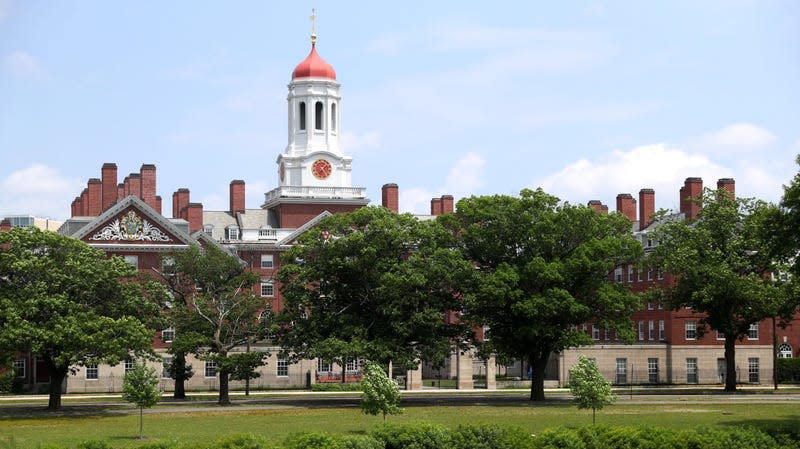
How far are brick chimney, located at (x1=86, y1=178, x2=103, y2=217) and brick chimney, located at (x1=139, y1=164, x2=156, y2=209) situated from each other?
315cm

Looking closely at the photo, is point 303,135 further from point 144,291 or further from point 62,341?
point 62,341

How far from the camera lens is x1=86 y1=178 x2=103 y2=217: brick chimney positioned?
9956 centimetres

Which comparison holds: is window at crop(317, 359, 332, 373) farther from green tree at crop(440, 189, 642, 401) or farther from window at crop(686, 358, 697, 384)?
window at crop(686, 358, 697, 384)

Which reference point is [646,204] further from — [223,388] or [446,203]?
[223,388]

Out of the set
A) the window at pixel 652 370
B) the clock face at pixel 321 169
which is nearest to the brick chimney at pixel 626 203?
the window at pixel 652 370

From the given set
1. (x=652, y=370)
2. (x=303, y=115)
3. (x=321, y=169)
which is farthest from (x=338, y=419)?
(x=303, y=115)

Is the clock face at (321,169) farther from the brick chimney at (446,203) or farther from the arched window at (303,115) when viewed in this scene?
the brick chimney at (446,203)

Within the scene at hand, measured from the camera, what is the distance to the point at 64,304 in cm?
6469

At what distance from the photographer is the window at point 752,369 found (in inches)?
3935

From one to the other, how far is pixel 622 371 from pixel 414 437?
59.9 m

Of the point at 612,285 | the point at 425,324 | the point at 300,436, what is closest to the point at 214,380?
the point at 425,324

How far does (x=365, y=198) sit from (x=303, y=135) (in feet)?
26.0

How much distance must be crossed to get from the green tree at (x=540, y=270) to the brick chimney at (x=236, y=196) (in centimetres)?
3928

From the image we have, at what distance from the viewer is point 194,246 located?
78500 millimetres
